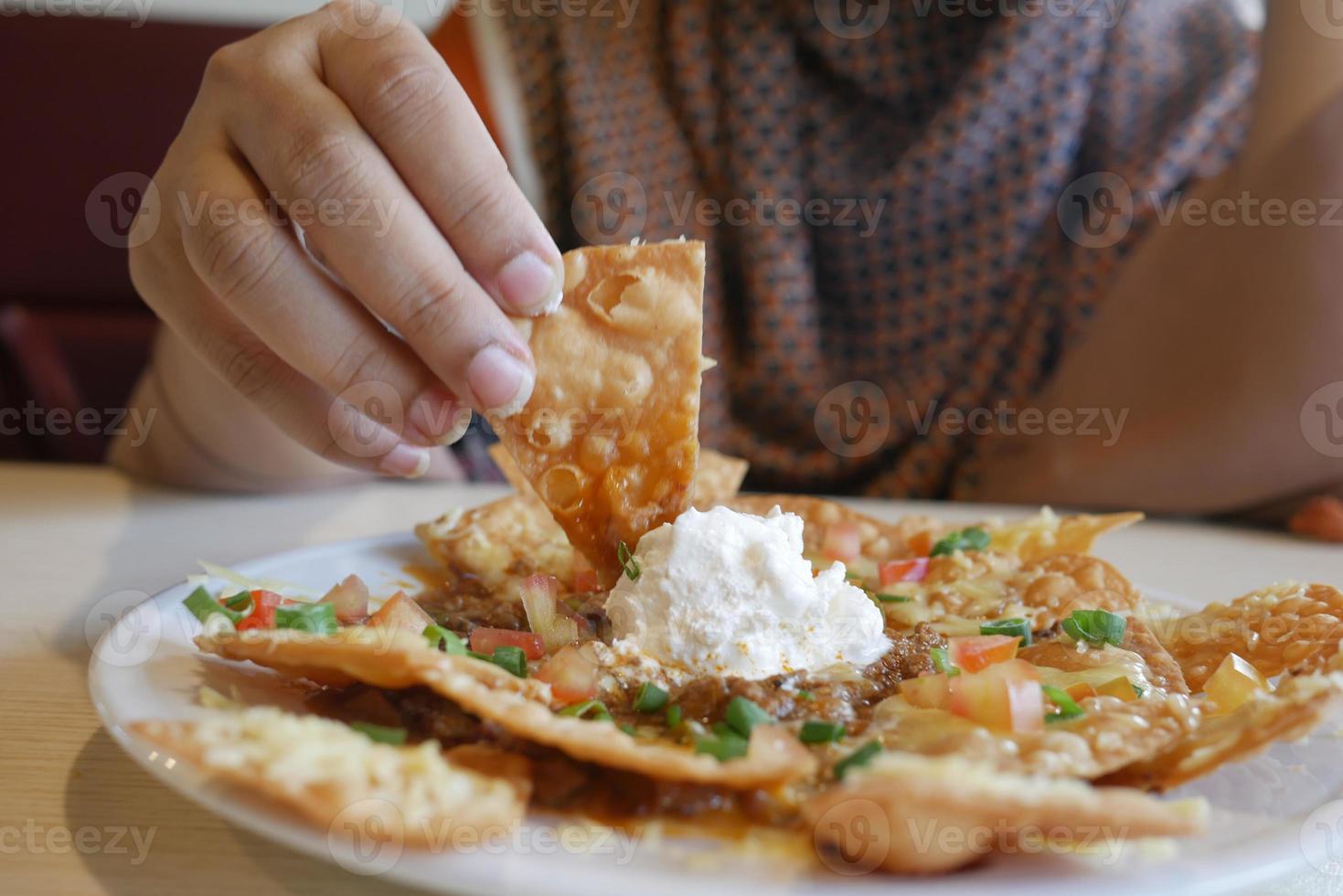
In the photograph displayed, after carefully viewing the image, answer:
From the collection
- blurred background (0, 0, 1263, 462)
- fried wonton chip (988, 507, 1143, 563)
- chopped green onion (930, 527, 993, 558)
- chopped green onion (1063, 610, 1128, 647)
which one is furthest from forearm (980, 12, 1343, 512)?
blurred background (0, 0, 1263, 462)

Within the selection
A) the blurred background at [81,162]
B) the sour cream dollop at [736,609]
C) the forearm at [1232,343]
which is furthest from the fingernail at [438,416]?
the blurred background at [81,162]

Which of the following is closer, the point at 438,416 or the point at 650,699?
the point at 650,699

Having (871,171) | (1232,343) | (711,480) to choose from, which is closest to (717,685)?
(711,480)

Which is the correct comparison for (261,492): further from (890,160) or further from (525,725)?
(890,160)

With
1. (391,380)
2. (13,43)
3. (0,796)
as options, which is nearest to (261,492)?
(391,380)

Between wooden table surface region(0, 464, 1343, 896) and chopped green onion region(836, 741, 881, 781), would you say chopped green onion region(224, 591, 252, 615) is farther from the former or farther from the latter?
chopped green onion region(836, 741, 881, 781)

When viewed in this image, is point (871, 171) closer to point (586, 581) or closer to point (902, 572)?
point (902, 572)
